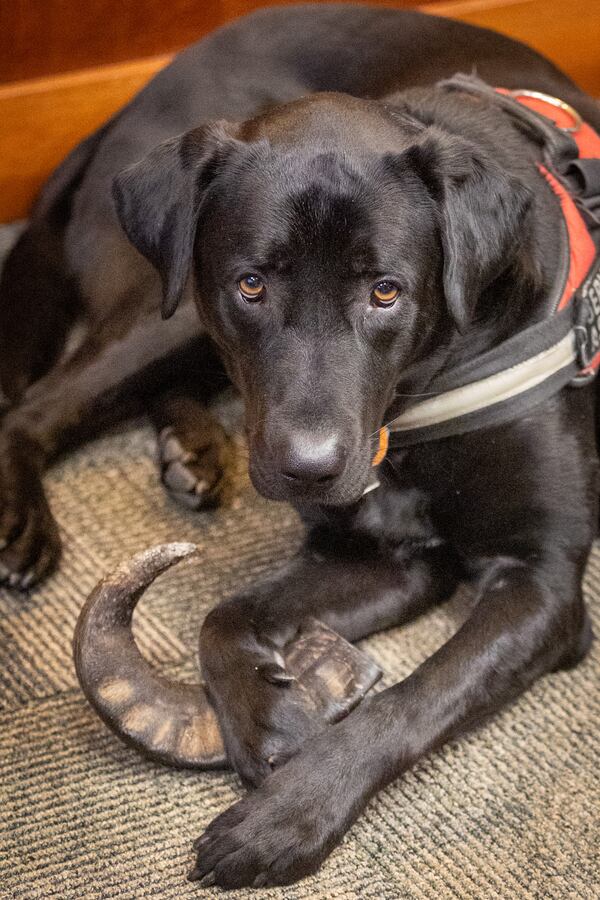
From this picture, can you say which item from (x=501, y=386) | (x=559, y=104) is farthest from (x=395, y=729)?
(x=559, y=104)

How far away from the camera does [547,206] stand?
173cm

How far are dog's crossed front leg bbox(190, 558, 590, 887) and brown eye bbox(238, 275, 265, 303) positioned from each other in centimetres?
54

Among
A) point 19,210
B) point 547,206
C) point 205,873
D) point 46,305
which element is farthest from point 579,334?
point 19,210

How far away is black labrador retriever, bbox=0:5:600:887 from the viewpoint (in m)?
1.49

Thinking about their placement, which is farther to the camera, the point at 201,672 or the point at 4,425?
the point at 4,425

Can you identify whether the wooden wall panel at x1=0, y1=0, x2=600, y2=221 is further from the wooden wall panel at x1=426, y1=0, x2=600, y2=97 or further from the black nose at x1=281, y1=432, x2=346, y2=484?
the black nose at x1=281, y1=432, x2=346, y2=484

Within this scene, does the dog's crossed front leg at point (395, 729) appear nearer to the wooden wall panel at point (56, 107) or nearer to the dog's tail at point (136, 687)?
the dog's tail at point (136, 687)

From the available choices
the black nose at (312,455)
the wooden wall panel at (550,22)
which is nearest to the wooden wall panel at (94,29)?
the wooden wall panel at (550,22)

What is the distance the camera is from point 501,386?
5.51 ft

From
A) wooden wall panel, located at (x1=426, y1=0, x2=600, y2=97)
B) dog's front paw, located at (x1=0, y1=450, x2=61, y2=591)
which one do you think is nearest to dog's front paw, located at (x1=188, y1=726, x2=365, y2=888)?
dog's front paw, located at (x1=0, y1=450, x2=61, y2=591)

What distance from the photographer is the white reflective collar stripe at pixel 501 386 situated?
66.1 inches

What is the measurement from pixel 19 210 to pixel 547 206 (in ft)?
4.79

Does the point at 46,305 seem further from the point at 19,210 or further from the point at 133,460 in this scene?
the point at 19,210

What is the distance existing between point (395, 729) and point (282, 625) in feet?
0.91
